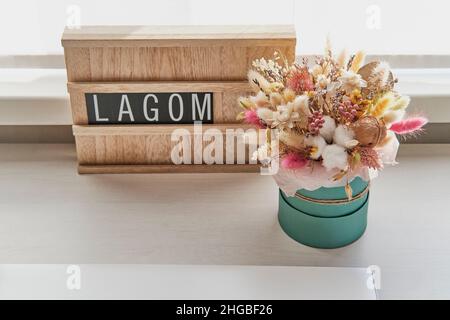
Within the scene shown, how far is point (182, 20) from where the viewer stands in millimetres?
1138

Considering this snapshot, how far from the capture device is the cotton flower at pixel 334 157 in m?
0.91

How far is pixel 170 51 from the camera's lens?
1.09 meters

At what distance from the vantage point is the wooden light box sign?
3.54 feet

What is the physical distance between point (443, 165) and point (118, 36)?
Result: 1.94ft

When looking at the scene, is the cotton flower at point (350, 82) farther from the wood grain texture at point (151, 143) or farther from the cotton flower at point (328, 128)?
the wood grain texture at point (151, 143)

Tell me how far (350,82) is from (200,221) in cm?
32

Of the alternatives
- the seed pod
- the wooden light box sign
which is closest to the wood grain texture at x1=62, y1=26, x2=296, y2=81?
the wooden light box sign

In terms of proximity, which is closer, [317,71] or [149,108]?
[317,71]

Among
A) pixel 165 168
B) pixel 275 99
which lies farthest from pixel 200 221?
pixel 275 99

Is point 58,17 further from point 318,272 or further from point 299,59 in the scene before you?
point 318,272

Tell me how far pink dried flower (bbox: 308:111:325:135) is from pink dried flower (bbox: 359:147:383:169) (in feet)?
0.21

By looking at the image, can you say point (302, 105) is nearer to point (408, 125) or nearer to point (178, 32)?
point (408, 125)

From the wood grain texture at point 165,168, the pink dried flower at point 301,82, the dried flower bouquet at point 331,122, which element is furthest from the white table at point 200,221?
the pink dried flower at point 301,82
